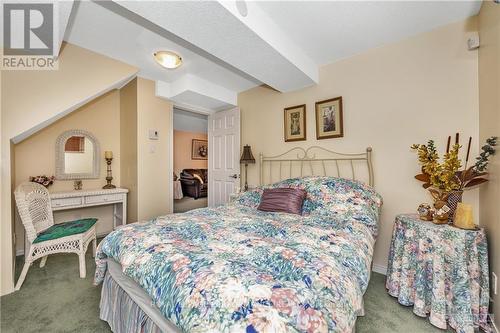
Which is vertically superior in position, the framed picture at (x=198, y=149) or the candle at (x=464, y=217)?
the framed picture at (x=198, y=149)

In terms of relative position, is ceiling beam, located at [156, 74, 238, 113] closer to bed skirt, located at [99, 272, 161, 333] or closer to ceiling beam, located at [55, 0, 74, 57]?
ceiling beam, located at [55, 0, 74, 57]

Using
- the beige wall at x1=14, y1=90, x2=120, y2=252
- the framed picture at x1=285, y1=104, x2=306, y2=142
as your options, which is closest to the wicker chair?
the beige wall at x1=14, y1=90, x2=120, y2=252

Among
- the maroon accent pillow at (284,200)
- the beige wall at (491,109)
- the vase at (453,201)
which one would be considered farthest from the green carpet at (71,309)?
the maroon accent pillow at (284,200)

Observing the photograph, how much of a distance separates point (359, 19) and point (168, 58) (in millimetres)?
2039

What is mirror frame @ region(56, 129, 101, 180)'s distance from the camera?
2955 mm

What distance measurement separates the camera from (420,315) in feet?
5.18

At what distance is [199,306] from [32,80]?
8.82 ft

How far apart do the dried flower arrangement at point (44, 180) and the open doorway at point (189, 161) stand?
232 centimetres

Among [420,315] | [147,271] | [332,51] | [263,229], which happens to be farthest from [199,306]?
[332,51]

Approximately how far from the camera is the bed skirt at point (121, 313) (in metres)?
1.19

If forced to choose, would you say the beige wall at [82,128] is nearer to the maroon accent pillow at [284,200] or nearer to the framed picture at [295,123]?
the maroon accent pillow at [284,200]

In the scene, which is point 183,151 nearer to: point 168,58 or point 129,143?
point 129,143

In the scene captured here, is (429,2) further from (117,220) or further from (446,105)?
(117,220)

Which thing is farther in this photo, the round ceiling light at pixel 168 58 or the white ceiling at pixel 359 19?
the round ceiling light at pixel 168 58
